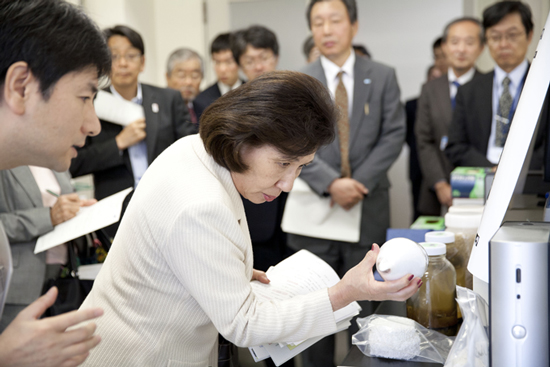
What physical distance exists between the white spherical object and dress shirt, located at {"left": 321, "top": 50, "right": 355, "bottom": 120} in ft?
5.39

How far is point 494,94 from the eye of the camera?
2574 mm

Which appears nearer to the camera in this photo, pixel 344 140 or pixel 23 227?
pixel 23 227

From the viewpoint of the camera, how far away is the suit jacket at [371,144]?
2438 millimetres

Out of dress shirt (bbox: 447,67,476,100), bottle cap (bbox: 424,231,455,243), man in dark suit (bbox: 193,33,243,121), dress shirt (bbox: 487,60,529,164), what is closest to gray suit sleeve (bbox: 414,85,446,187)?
dress shirt (bbox: 447,67,476,100)

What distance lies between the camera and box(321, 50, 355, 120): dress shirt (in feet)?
8.30

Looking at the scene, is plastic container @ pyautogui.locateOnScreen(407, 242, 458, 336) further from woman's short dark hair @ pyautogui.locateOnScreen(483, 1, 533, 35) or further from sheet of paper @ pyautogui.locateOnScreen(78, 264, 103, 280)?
woman's short dark hair @ pyautogui.locateOnScreen(483, 1, 533, 35)

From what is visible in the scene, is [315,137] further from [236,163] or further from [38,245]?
[38,245]

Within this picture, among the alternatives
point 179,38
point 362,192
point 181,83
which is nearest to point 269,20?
point 179,38

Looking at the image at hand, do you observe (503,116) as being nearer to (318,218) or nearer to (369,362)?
(318,218)

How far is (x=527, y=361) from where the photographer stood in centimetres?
71

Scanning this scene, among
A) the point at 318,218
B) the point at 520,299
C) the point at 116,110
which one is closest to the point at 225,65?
the point at 116,110

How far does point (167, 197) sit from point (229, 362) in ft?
1.63

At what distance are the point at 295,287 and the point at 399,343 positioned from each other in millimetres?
294

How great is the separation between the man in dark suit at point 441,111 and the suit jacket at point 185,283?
6.59 feet
